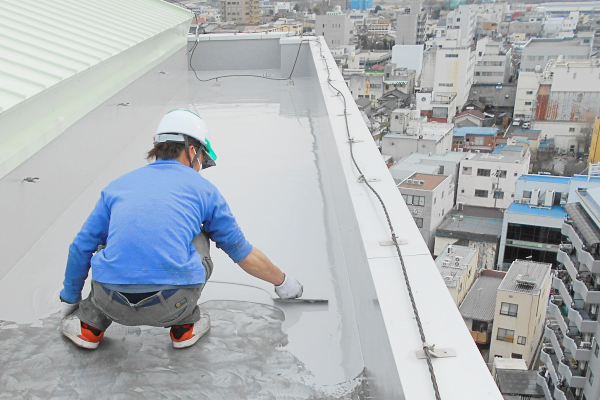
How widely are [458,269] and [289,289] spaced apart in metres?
8.34

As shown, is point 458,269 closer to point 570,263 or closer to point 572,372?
point 570,263

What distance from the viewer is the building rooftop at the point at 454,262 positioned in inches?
355

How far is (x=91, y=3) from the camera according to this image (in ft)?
13.3

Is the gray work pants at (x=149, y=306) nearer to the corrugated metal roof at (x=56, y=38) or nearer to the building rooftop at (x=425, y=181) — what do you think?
the corrugated metal roof at (x=56, y=38)

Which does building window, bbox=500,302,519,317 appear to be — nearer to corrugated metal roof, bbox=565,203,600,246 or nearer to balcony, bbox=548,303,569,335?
balcony, bbox=548,303,569,335

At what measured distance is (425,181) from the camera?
1271 centimetres

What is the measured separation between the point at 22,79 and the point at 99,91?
75 cm

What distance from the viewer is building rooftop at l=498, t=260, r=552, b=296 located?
827 cm

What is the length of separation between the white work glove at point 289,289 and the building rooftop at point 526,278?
24.0 ft

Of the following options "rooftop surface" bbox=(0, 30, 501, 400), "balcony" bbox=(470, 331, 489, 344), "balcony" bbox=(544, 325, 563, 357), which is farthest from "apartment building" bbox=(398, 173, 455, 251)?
"rooftop surface" bbox=(0, 30, 501, 400)

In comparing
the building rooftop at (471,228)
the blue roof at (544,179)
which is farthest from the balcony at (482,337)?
the blue roof at (544,179)

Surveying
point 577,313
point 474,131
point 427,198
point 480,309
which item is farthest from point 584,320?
point 474,131

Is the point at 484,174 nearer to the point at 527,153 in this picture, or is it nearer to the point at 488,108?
the point at 527,153

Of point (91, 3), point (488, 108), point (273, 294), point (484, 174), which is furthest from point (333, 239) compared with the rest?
point (488, 108)
